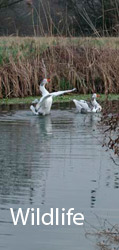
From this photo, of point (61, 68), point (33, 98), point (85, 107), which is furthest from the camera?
point (61, 68)

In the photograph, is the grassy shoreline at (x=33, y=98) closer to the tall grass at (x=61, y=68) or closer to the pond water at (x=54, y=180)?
the tall grass at (x=61, y=68)

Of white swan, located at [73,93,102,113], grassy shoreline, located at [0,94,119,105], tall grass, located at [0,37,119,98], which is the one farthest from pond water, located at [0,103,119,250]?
tall grass, located at [0,37,119,98]

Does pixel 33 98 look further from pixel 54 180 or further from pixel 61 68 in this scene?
pixel 54 180

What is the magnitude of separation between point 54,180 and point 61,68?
390 inches

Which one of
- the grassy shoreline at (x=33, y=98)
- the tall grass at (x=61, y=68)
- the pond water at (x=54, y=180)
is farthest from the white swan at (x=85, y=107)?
the tall grass at (x=61, y=68)

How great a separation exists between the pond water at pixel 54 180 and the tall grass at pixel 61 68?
15.2ft

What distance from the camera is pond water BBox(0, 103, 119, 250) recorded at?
6156mm

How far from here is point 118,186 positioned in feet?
25.0

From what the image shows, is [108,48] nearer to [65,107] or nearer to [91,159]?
[65,107]

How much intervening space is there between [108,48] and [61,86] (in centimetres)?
134

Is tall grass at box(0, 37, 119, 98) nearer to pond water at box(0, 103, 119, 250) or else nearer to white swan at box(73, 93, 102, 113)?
white swan at box(73, 93, 102, 113)

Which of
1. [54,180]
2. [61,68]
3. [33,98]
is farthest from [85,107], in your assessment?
[54,180]

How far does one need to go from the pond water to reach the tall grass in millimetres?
4636

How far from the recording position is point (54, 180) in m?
8.05
